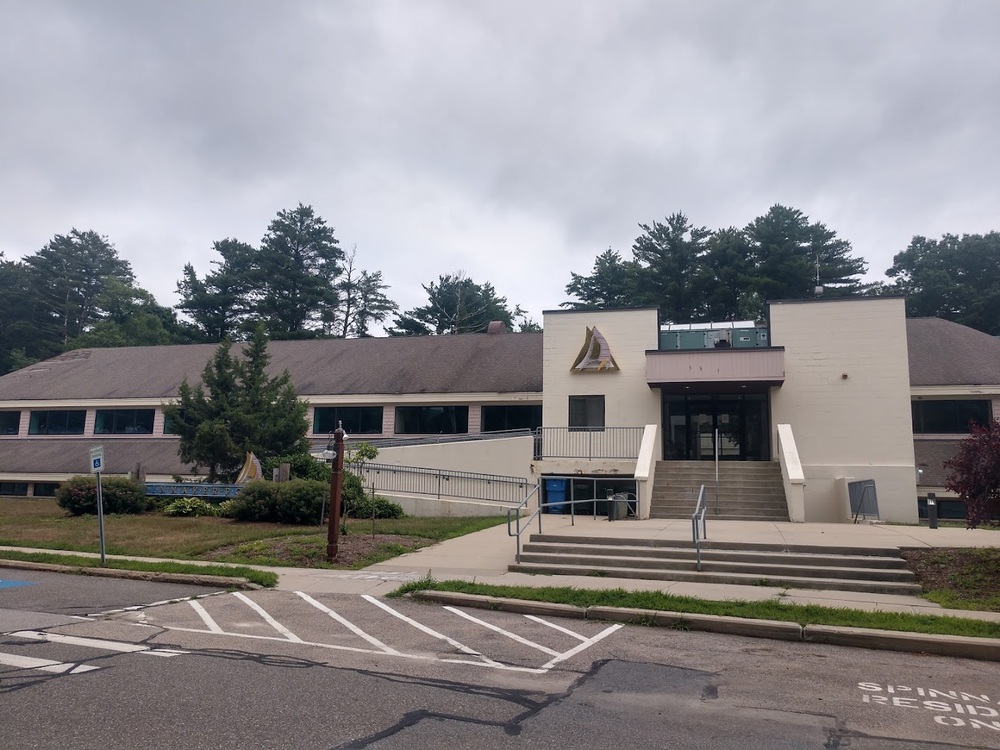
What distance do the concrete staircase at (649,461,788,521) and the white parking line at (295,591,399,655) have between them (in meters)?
12.5

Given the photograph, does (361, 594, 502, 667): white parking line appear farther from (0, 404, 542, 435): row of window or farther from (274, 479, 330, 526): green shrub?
(0, 404, 542, 435): row of window

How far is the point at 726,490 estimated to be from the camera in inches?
914

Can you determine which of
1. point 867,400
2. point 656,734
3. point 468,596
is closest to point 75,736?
point 656,734

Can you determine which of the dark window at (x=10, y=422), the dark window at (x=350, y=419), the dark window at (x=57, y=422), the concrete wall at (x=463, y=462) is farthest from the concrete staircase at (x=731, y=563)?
the dark window at (x=10, y=422)

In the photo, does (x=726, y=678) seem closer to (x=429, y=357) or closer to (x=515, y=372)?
(x=515, y=372)

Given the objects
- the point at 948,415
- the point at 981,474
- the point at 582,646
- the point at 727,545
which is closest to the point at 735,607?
the point at 582,646

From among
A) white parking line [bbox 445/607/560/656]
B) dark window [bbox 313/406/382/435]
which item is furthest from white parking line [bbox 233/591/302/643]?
dark window [bbox 313/406/382/435]

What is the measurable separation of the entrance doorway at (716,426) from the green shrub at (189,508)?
15.0 meters

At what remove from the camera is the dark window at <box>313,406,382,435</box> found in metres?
34.8

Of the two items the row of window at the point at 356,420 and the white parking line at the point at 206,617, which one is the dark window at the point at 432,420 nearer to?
the row of window at the point at 356,420

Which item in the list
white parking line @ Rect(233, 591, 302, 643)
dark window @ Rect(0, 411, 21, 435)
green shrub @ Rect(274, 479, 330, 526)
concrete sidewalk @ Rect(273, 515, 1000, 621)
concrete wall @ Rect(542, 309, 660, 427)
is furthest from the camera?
dark window @ Rect(0, 411, 21, 435)

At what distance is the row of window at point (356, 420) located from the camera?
33.6 metres

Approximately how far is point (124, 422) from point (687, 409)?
2676cm

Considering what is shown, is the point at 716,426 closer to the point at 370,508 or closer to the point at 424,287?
the point at 370,508
